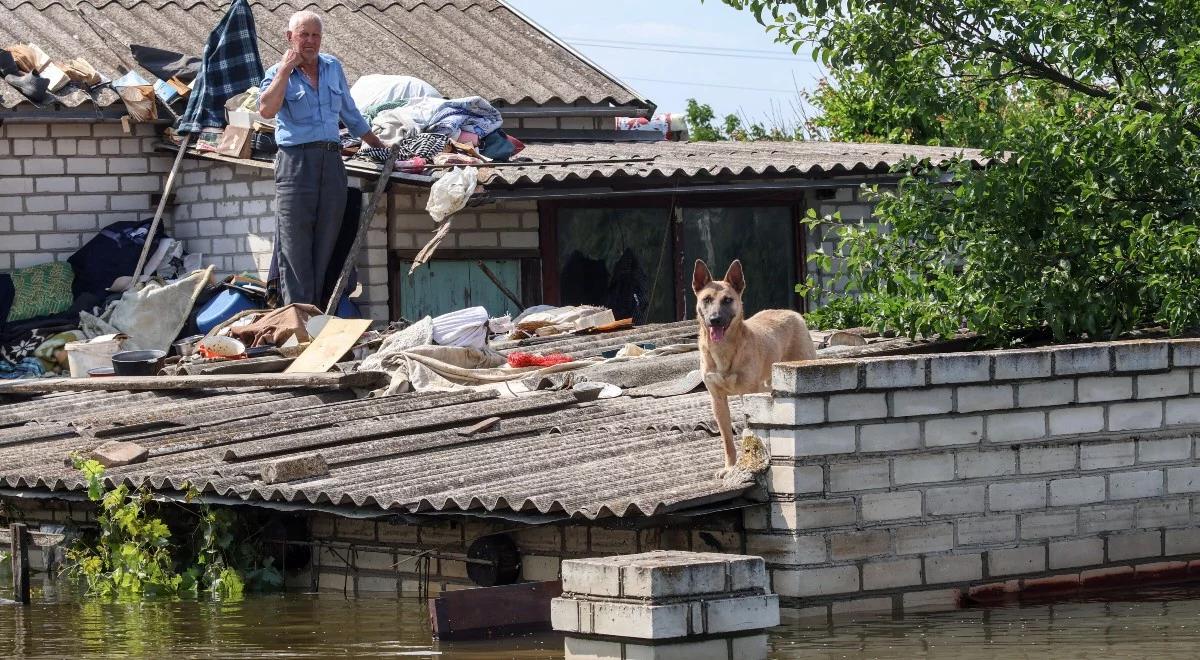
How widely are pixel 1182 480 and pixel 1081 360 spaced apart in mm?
1083

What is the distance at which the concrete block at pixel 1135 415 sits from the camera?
969 cm

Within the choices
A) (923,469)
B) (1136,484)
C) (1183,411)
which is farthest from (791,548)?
(1183,411)

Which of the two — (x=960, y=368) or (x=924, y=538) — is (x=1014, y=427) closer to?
(x=960, y=368)

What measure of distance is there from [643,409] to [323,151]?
541 centimetres

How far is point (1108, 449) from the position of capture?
9.70m

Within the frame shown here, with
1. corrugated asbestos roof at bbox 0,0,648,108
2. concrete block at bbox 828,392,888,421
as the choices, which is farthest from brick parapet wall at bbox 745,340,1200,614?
corrugated asbestos roof at bbox 0,0,648,108

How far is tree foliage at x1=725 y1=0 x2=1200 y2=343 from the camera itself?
37.7ft

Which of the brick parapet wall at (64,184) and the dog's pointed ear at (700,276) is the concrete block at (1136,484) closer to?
the dog's pointed ear at (700,276)

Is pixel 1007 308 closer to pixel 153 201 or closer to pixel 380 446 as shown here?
pixel 380 446

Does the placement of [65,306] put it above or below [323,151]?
below

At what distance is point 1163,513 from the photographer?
995 cm

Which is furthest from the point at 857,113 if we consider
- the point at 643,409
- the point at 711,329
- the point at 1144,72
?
the point at 711,329

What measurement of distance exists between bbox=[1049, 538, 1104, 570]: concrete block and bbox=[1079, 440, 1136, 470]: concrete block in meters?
0.40

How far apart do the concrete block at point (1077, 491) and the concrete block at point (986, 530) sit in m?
0.32
